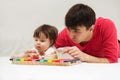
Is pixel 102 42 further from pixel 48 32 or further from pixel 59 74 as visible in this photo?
pixel 59 74

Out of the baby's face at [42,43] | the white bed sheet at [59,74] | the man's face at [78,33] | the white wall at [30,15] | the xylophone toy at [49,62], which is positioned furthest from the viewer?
the white wall at [30,15]

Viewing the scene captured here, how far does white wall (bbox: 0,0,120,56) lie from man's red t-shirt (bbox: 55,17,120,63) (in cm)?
51

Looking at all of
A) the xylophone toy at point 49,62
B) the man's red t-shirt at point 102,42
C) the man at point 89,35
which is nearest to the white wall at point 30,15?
the man's red t-shirt at point 102,42

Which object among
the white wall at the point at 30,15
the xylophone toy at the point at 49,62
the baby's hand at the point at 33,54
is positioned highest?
the white wall at the point at 30,15

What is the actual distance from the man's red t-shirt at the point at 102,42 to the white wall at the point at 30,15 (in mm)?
510

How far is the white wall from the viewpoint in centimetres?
207

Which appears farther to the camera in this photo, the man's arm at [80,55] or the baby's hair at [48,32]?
the baby's hair at [48,32]

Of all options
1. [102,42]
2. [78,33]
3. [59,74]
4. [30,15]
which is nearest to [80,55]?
[78,33]

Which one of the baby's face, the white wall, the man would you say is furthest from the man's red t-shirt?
the white wall

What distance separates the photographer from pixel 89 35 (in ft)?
4.71

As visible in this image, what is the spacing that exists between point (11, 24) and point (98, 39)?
86 centimetres

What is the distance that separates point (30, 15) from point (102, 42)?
0.82 metres

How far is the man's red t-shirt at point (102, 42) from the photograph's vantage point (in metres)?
1.34

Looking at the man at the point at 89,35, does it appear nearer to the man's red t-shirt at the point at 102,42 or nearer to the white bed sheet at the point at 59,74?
the man's red t-shirt at the point at 102,42
